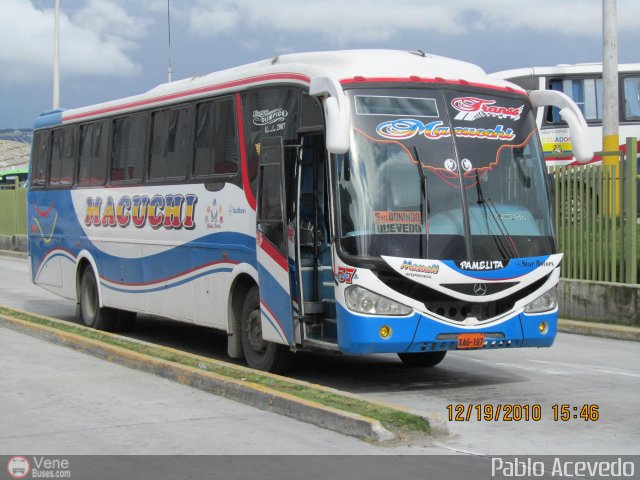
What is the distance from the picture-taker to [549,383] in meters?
10.9

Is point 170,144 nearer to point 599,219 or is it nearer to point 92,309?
point 92,309

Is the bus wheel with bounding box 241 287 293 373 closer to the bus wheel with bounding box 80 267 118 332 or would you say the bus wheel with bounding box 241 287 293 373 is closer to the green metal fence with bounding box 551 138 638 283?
the bus wheel with bounding box 80 267 118 332

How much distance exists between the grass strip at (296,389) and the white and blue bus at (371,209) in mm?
664

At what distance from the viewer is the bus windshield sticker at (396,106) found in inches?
402

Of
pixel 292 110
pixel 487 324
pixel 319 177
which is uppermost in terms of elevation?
pixel 292 110

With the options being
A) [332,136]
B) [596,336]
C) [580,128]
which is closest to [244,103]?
[332,136]

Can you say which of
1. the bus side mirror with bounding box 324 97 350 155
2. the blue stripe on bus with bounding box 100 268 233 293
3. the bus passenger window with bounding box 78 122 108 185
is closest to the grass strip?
the blue stripe on bus with bounding box 100 268 233 293

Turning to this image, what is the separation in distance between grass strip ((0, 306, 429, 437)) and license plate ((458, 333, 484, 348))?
62.3 inches

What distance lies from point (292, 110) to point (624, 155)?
25.1 feet

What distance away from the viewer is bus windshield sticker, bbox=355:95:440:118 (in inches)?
402

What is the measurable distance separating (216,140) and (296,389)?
4114 mm

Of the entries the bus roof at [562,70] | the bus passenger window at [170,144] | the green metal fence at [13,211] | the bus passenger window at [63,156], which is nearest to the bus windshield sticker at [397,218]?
the bus passenger window at [170,144]

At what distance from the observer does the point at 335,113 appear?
378 inches

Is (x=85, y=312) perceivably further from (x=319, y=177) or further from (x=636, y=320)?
(x=636, y=320)
